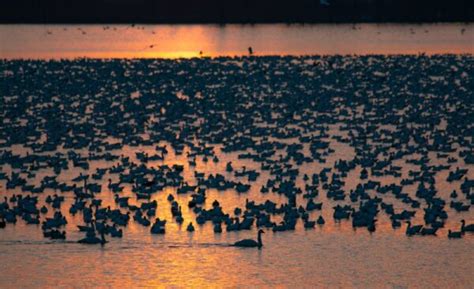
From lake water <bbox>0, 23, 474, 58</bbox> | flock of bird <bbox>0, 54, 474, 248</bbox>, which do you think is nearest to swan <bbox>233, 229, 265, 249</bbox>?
flock of bird <bbox>0, 54, 474, 248</bbox>

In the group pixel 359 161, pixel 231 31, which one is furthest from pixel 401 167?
pixel 231 31

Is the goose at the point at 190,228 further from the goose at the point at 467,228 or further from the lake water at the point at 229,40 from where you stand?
the lake water at the point at 229,40

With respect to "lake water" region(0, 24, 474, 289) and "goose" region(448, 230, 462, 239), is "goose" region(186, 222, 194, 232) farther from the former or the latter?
"goose" region(448, 230, 462, 239)

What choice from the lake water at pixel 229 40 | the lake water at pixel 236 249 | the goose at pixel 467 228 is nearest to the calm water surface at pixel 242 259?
the lake water at pixel 236 249

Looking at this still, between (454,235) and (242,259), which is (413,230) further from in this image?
(242,259)
